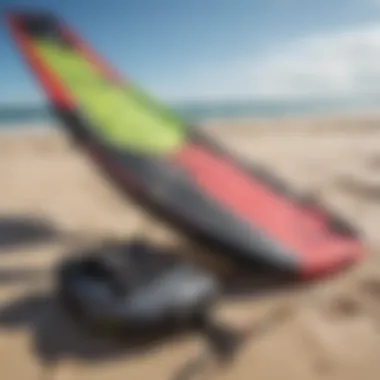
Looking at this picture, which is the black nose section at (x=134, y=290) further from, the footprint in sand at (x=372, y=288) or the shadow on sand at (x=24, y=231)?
the shadow on sand at (x=24, y=231)

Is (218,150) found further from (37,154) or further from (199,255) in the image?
(37,154)

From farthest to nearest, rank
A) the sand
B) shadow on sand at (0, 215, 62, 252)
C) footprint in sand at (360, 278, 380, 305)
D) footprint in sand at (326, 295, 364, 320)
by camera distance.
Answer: shadow on sand at (0, 215, 62, 252) < footprint in sand at (360, 278, 380, 305) < footprint in sand at (326, 295, 364, 320) < the sand

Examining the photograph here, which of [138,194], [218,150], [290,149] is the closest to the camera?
[138,194]

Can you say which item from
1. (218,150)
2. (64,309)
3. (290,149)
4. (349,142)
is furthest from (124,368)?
(349,142)

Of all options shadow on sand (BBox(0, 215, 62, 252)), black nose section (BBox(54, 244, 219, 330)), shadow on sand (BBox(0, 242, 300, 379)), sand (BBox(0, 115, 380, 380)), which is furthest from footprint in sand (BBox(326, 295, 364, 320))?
shadow on sand (BBox(0, 215, 62, 252))

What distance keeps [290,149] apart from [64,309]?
6.21 m

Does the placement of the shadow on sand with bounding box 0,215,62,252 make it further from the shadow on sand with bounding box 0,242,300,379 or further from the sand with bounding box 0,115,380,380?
the shadow on sand with bounding box 0,242,300,379

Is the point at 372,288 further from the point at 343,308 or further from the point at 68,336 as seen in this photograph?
the point at 68,336

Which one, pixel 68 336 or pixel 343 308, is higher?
pixel 343 308

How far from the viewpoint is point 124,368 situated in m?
2.12

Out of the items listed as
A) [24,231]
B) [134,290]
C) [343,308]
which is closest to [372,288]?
[343,308]

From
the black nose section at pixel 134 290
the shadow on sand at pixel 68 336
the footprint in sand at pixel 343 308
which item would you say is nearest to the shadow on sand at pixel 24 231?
the shadow on sand at pixel 68 336

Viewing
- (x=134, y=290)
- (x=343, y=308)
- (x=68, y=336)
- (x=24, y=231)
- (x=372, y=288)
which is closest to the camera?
(x=134, y=290)

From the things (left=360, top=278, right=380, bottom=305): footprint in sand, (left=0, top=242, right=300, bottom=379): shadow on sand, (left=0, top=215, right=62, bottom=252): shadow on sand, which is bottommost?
(left=0, top=242, right=300, bottom=379): shadow on sand
